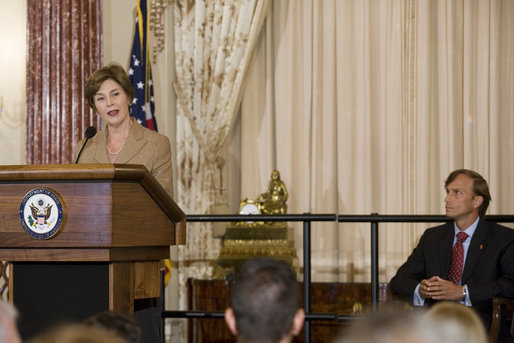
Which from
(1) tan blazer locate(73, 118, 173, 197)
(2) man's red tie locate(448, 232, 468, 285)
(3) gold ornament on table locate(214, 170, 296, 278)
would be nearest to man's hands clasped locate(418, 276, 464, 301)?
(2) man's red tie locate(448, 232, 468, 285)

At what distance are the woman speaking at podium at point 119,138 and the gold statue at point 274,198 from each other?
265 centimetres

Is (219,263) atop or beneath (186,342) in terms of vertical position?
atop

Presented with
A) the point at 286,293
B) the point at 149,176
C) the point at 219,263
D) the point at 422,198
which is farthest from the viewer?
the point at 422,198

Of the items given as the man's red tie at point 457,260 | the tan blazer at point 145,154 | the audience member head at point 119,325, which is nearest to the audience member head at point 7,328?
the audience member head at point 119,325

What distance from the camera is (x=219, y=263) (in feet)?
20.8

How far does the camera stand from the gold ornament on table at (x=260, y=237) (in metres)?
6.29

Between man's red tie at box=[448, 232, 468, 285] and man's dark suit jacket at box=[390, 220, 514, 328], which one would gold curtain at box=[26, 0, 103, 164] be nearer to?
man's dark suit jacket at box=[390, 220, 514, 328]

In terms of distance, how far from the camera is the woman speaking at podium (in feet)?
12.2

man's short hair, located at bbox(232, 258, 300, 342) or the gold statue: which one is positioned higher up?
the gold statue

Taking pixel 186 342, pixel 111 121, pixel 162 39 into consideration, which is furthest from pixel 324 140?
pixel 111 121

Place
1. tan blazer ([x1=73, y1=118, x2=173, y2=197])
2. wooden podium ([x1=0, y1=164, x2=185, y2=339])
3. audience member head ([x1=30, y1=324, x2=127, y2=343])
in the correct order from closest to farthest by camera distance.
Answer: audience member head ([x1=30, y1=324, x2=127, y2=343]), wooden podium ([x1=0, y1=164, x2=185, y2=339]), tan blazer ([x1=73, y1=118, x2=173, y2=197])

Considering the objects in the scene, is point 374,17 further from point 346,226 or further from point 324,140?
point 346,226

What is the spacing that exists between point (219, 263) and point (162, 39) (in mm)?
2062

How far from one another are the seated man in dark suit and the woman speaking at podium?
1547mm
